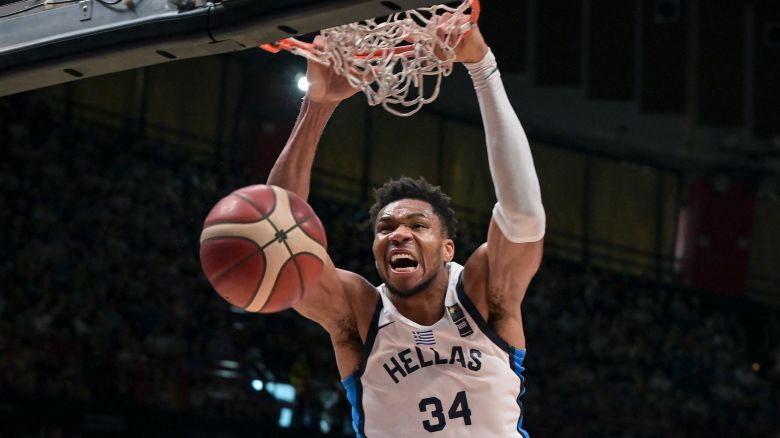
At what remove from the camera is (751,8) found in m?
12.6

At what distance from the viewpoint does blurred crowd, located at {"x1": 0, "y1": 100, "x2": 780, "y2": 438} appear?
895 cm

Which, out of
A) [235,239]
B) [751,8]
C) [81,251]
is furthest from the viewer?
[751,8]

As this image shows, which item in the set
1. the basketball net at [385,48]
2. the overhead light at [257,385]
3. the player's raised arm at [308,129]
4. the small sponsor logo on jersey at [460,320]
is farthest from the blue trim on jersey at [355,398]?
the overhead light at [257,385]

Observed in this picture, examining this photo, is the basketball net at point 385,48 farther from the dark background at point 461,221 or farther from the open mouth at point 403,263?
the dark background at point 461,221

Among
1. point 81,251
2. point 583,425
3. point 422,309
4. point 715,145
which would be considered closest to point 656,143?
point 715,145

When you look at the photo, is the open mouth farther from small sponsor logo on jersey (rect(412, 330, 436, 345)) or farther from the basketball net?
the basketball net

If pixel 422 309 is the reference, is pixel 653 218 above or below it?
below

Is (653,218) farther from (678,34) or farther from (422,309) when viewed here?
(422,309)

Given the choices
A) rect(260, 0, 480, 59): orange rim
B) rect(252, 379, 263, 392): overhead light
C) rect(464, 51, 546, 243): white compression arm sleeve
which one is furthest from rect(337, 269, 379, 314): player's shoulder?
rect(252, 379, 263, 392): overhead light

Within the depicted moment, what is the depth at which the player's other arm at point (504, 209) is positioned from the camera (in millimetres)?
3361

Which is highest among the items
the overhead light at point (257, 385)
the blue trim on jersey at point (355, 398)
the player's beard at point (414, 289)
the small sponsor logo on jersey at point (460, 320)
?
the player's beard at point (414, 289)

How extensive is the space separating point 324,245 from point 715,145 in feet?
40.5

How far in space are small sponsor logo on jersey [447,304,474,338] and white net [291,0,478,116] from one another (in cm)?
71

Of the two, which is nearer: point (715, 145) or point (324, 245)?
point (324, 245)
